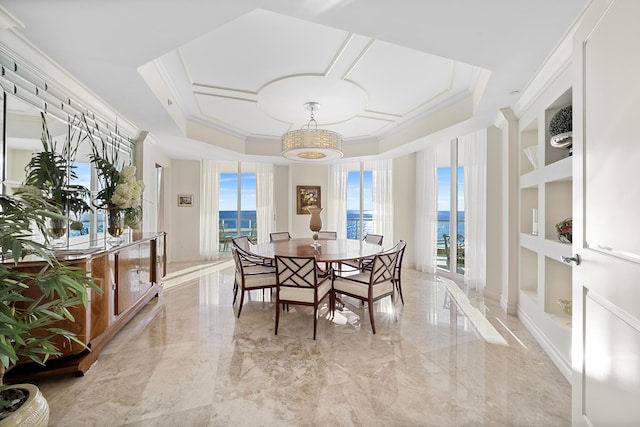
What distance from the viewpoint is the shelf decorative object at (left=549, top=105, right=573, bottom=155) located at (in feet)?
7.02

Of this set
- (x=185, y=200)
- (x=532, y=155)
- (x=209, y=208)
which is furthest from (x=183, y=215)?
(x=532, y=155)

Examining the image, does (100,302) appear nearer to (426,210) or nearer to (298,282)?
(298,282)

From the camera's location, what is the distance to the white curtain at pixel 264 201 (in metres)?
6.78

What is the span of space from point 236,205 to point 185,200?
3.77ft

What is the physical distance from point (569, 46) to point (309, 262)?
8.49 feet

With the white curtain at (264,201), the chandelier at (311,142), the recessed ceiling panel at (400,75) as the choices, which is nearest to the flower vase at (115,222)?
the chandelier at (311,142)

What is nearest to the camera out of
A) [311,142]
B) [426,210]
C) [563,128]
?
[563,128]

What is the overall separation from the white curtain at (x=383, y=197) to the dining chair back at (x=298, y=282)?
11.8ft

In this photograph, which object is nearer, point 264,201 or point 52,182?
point 52,182

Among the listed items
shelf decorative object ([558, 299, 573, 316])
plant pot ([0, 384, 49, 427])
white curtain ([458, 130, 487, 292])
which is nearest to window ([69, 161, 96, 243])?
plant pot ([0, 384, 49, 427])

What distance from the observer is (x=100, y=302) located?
87.4 inches

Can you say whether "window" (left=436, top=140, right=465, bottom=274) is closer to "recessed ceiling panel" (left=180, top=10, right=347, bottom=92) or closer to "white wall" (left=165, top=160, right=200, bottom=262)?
"recessed ceiling panel" (left=180, top=10, right=347, bottom=92)

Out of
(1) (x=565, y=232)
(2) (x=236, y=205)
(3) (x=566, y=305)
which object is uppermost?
(2) (x=236, y=205)

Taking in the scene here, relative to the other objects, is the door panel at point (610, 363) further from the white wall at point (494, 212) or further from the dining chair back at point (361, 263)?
the white wall at point (494, 212)
